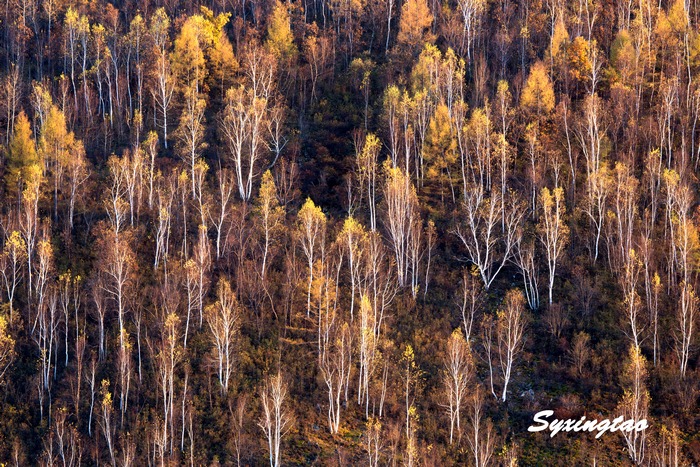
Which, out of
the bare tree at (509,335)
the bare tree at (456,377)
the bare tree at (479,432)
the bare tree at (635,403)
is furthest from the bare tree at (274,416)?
the bare tree at (635,403)

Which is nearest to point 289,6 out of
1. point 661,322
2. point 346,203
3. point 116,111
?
point 116,111

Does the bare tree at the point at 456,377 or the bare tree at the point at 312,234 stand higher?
the bare tree at the point at 312,234

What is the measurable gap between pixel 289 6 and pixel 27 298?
194 feet

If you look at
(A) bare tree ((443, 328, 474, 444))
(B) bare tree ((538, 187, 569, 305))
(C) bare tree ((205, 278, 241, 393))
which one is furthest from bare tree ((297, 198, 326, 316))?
(B) bare tree ((538, 187, 569, 305))

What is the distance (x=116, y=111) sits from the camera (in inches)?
3078

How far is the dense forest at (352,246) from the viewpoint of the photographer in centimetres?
4259

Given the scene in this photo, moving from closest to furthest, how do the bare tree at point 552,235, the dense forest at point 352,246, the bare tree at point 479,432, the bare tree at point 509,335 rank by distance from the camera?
1. the bare tree at point 479,432
2. the dense forest at point 352,246
3. the bare tree at point 509,335
4. the bare tree at point 552,235

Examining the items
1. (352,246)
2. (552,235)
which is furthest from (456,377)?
(552,235)

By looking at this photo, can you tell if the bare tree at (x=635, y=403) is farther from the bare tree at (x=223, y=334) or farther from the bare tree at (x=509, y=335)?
the bare tree at (x=223, y=334)

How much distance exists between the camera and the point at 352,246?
52.3 m

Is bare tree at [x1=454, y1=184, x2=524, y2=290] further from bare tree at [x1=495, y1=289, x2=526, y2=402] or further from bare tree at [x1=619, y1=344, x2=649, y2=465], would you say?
bare tree at [x1=619, y1=344, x2=649, y2=465]

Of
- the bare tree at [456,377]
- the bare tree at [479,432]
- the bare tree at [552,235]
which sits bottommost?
the bare tree at [479,432]

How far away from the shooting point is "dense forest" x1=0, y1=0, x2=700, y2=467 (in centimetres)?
4259

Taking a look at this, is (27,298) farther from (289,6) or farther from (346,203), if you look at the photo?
(289,6)
